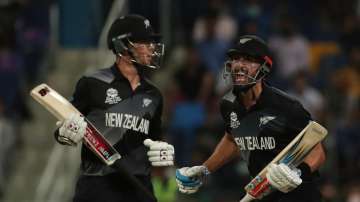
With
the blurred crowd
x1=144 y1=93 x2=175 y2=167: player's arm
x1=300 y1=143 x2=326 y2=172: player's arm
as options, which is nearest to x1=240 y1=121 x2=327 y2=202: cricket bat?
x1=300 y1=143 x2=326 y2=172: player's arm

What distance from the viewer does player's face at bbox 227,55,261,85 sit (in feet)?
25.8

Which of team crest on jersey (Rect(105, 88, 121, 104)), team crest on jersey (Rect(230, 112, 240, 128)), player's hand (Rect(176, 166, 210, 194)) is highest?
team crest on jersey (Rect(105, 88, 121, 104))

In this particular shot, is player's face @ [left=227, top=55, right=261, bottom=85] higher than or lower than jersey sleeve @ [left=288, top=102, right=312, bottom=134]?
higher

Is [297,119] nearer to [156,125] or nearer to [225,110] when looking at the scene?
[225,110]

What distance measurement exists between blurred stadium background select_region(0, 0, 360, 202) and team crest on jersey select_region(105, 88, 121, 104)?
3.97 meters

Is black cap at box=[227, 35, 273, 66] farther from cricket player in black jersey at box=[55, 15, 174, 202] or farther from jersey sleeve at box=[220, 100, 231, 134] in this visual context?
cricket player in black jersey at box=[55, 15, 174, 202]

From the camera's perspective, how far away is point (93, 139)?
303 inches

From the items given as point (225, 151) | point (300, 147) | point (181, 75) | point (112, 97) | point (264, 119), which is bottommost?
point (181, 75)

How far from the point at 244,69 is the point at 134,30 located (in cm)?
88

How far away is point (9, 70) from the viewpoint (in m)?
14.2

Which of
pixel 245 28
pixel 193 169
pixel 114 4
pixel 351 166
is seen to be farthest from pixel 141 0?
pixel 193 169

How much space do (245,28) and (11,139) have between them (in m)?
3.36

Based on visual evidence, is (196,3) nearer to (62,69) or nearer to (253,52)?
(62,69)

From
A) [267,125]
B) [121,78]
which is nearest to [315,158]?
[267,125]
